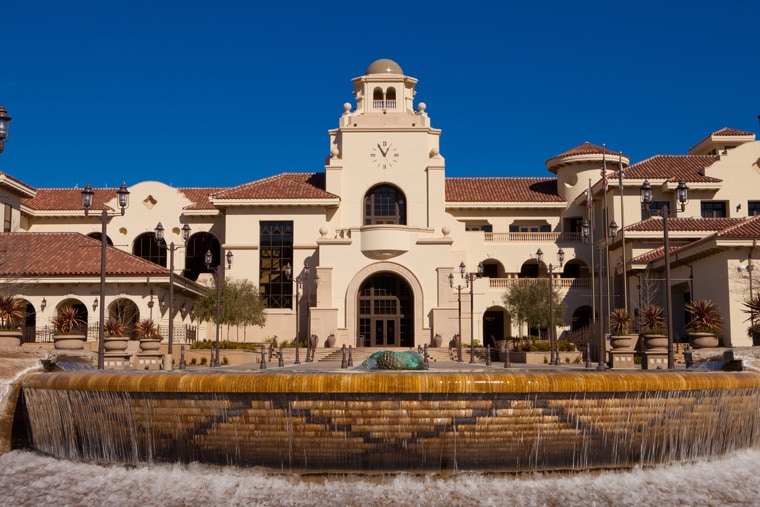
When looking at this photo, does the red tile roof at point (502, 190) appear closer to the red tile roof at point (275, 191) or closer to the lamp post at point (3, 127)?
the red tile roof at point (275, 191)

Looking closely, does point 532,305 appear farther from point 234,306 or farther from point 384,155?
point 234,306

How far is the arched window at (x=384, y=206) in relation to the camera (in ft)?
190

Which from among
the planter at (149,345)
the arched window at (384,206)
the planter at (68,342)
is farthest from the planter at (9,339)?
the arched window at (384,206)

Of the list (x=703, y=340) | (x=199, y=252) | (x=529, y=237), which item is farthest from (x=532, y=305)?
(x=703, y=340)

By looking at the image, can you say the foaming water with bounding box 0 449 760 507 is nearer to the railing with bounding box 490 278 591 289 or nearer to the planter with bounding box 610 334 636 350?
the planter with bounding box 610 334 636 350

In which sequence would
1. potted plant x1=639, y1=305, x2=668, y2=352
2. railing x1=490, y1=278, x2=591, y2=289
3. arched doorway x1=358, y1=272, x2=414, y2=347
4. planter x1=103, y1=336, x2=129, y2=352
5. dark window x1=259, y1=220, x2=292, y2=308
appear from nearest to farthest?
planter x1=103, y1=336, x2=129, y2=352 → potted plant x1=639, y1=305, x2=668, y2=352 → arched doorway x1=358, y1=272, x2=414, y2=347 → railing x1=490, y1=278, x2=591, y2=289 → dark window x1=259, y1=220, x2=292, y2=308

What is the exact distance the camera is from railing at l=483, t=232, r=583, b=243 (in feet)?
190

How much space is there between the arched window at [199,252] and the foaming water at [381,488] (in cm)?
4560

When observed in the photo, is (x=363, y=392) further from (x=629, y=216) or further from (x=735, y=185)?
(x=735, y=185)

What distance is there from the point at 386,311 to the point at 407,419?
41.1 metres

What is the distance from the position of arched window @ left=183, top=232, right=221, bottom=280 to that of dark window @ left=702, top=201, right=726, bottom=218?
33478 millimetres

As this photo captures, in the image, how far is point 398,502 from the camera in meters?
12.2

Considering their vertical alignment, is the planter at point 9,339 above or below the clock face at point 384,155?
below

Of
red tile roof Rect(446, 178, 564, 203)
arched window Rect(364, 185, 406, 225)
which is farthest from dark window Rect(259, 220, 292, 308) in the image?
red tile roof Rect(446, 178, 564, 203)
